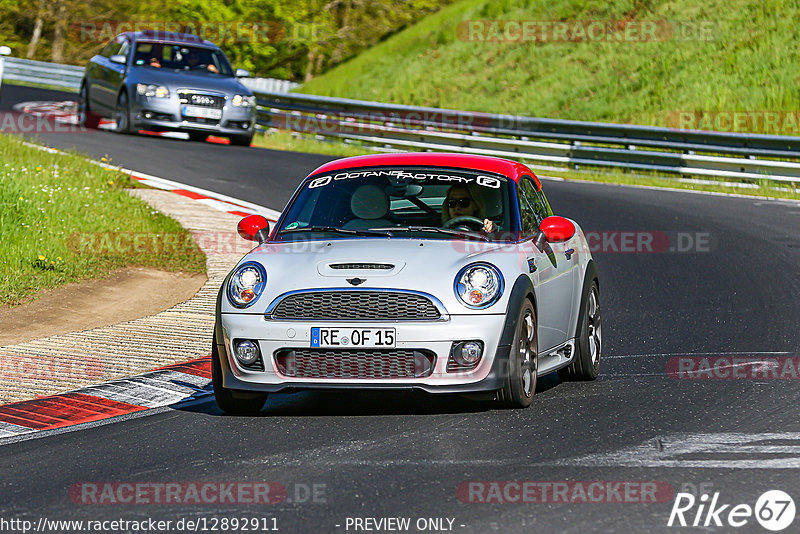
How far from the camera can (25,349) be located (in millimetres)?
9492

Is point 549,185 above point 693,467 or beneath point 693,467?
beneath

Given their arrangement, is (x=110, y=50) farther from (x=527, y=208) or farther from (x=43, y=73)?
(x=527, y=208)

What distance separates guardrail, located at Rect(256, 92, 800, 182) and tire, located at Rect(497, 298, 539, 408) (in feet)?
47.6

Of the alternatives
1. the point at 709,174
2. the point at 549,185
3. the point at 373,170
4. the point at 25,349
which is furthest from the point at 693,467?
the point at 709,174

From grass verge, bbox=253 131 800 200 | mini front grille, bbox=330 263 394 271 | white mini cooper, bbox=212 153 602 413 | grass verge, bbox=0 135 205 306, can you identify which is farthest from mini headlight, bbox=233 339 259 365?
grass verge, bbox=253 131 800 200

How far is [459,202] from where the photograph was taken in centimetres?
828

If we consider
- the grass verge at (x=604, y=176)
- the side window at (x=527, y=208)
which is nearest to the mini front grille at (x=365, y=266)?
the side window at (x=527, y=208)

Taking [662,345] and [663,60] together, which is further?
[663,60]

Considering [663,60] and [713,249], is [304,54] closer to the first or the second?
[663,60]

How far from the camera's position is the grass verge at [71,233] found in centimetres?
1216

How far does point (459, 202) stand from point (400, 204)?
1.26 feet

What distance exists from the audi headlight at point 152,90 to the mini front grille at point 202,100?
261mm

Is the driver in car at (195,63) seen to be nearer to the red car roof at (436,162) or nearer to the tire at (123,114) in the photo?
the tire at (123,114)

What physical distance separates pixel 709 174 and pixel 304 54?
36116 mm
